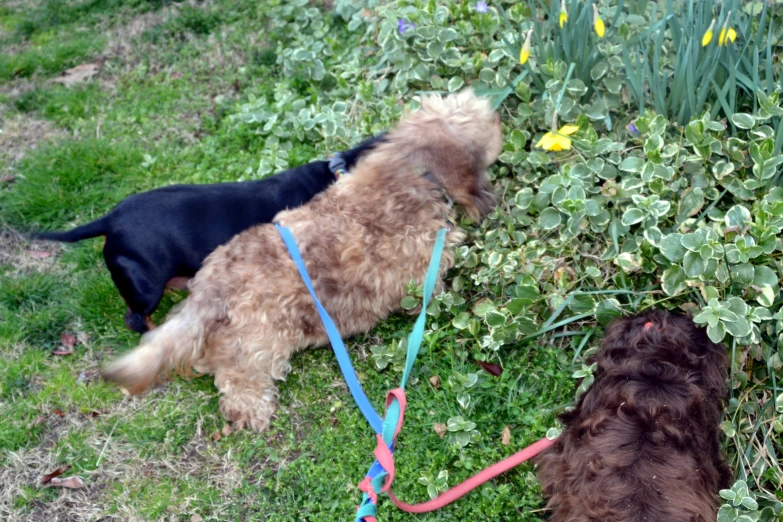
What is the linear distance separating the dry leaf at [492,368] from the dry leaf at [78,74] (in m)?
4.27

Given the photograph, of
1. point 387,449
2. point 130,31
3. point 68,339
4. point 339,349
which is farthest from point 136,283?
point 130,31

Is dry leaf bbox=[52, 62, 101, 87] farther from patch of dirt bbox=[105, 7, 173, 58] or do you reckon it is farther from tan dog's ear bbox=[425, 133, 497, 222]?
tan dog's ear bbox=[425, 133, 497, 222]

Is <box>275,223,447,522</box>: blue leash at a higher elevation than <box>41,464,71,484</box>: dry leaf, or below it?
higher

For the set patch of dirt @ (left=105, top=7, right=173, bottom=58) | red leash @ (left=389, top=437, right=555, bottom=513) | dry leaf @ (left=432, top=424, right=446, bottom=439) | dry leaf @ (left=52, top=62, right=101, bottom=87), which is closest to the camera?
red leash @ (left=389, top=437, right=555, bottom=513)

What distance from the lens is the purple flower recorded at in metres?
4.43

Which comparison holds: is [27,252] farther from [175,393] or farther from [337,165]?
[337,165]

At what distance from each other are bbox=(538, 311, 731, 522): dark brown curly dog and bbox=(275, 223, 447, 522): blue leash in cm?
70

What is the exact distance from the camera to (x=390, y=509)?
10.1 feet

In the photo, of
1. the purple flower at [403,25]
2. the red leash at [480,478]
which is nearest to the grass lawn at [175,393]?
the red leash at [480,478]

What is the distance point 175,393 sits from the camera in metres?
3.62

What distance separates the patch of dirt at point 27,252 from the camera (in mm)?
4324

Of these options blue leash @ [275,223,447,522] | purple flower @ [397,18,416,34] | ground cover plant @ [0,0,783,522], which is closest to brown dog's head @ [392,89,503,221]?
ground cover plant @ [0,0,783,522]

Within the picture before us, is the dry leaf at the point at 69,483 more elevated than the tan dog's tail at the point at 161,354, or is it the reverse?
the tan dog's tail at the point at 161,354

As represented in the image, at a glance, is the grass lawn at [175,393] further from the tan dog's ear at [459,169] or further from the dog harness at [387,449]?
the tan dog's ear at [459,169]
